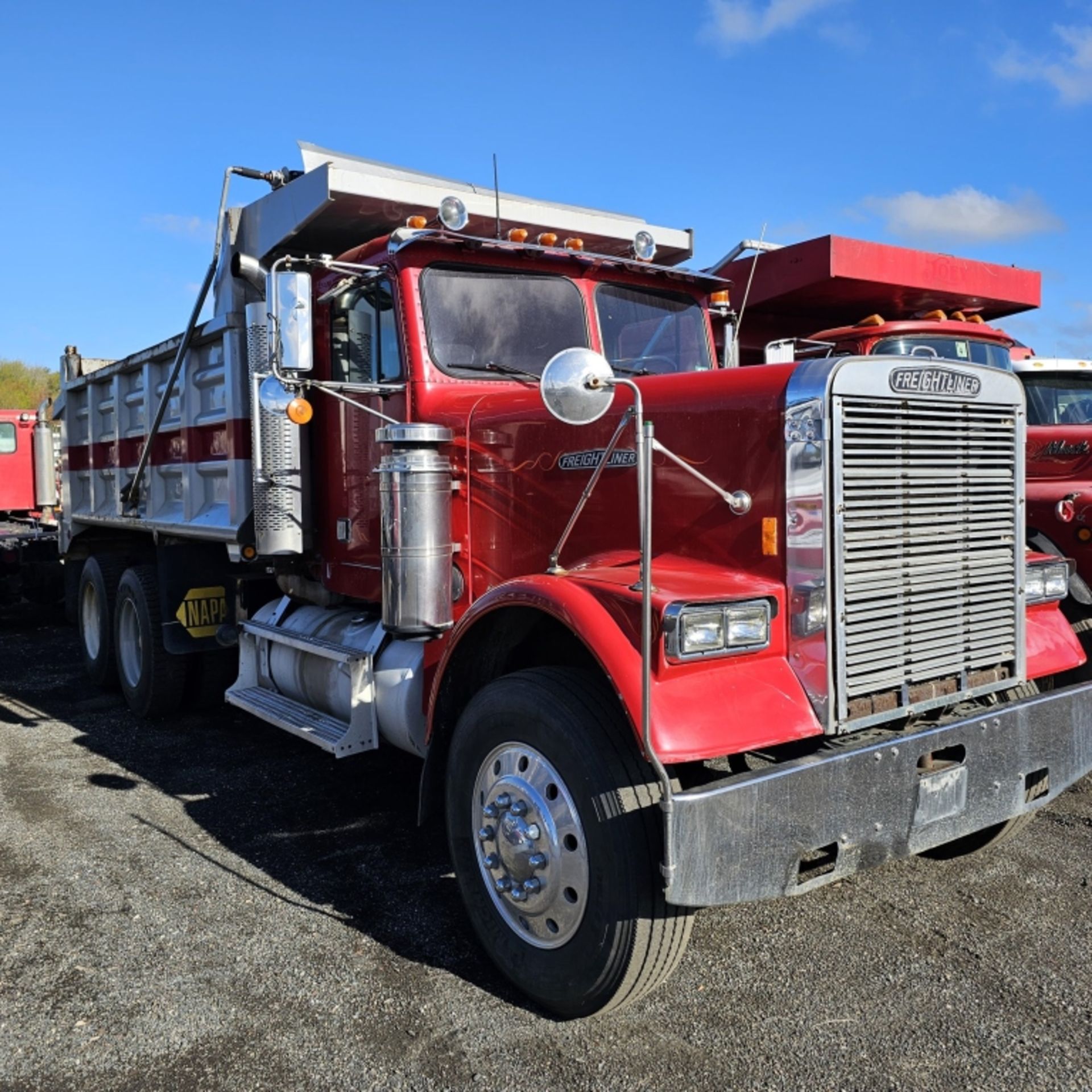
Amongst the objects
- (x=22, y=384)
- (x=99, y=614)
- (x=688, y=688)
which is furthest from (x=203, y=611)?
(x=22, y=384)

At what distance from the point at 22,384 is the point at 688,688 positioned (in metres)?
45.7

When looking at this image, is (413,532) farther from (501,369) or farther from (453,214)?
(453,214)

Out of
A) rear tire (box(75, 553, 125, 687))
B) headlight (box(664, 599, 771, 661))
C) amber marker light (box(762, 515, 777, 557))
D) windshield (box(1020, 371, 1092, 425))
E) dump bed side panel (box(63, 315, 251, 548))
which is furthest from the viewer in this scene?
rear tire (box(75, 553, 125, 687))

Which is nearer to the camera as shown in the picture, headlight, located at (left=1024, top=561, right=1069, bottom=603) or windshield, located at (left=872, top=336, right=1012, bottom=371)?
headlight, located at (left=1024, top=561, right=1069, bottom=603)

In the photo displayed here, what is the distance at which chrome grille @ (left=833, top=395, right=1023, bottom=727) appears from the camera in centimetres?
312

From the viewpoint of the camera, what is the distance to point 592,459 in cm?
378

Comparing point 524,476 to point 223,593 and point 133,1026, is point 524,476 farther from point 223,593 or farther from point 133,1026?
point 223,593

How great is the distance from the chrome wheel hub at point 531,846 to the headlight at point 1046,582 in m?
2.01

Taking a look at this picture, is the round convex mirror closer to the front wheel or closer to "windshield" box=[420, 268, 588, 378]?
the front wheel

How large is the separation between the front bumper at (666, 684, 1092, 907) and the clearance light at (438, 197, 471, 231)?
2.68 meters

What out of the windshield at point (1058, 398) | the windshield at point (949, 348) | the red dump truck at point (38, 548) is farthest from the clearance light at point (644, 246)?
the red dump truck at point (38, 548)

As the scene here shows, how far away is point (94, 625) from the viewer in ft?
26.4

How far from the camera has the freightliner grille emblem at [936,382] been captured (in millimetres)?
3219

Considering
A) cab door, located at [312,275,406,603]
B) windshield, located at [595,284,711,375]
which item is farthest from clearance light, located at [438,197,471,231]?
windshield, located at [595,284,711,375]
